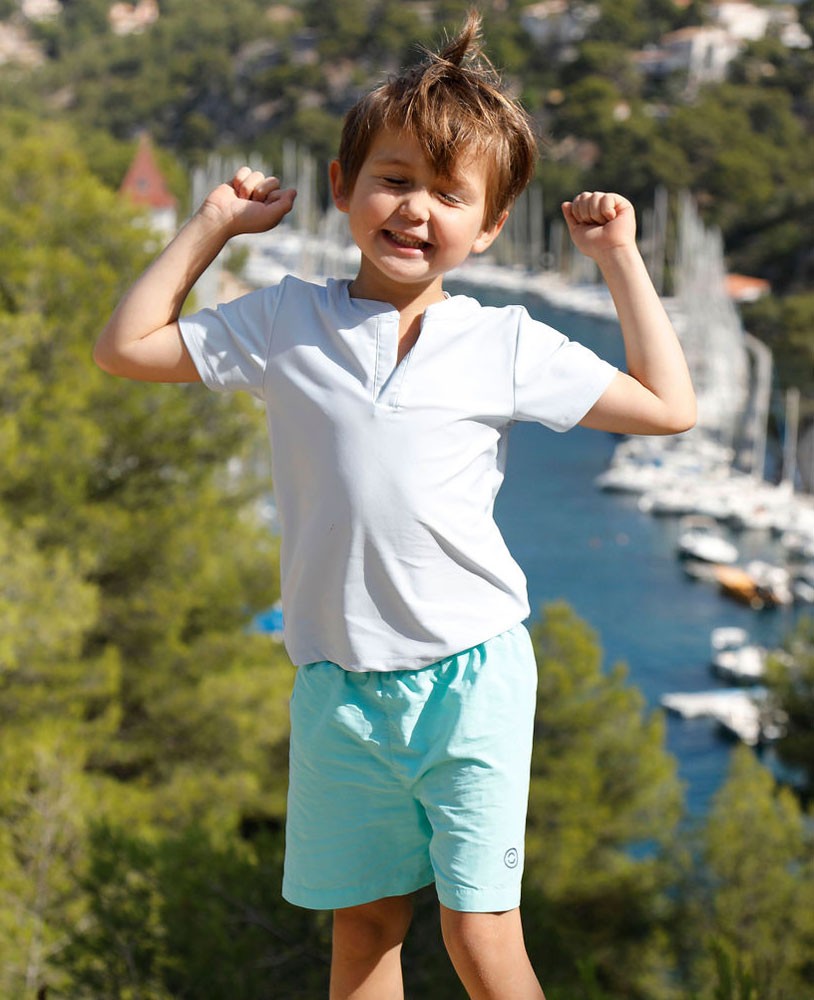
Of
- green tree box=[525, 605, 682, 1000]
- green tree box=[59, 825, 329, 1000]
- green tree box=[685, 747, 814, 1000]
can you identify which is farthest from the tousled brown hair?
green tree box=[525, 605, 682, 1000]

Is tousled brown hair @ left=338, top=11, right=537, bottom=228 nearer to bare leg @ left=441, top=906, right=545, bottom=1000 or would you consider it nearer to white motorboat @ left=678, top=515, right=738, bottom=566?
Result: bare leg @ left=441, top=906, right=545, bottom=1000

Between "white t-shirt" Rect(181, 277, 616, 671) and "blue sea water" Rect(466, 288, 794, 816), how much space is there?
10.5 meters

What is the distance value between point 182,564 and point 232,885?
11.6ft

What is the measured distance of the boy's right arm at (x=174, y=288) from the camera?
1188mm

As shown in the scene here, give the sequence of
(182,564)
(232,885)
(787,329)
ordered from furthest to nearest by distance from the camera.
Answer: (787,329)
(182,564)
(232,885)

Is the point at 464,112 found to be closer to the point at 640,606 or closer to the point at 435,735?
the point at 435,735

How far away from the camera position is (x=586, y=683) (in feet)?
28.3

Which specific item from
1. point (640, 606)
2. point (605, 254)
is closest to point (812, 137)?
point (640, 606)

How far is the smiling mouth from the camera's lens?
114 centimetres

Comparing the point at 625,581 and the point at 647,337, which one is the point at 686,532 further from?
the point at 647,337

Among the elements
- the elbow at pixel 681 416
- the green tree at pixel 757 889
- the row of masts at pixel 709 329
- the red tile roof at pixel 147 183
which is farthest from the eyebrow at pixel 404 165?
the red tile roof at pixel 147 183

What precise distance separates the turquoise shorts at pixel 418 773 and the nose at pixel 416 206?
1.12ft

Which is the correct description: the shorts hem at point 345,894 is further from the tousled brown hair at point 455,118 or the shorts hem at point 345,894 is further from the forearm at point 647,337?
the tousled brown hair at point 455,118

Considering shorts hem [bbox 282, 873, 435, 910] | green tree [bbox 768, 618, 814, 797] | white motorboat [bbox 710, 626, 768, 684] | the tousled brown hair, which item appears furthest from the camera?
white motorboat [bbox 710, 626, 768, 684]
